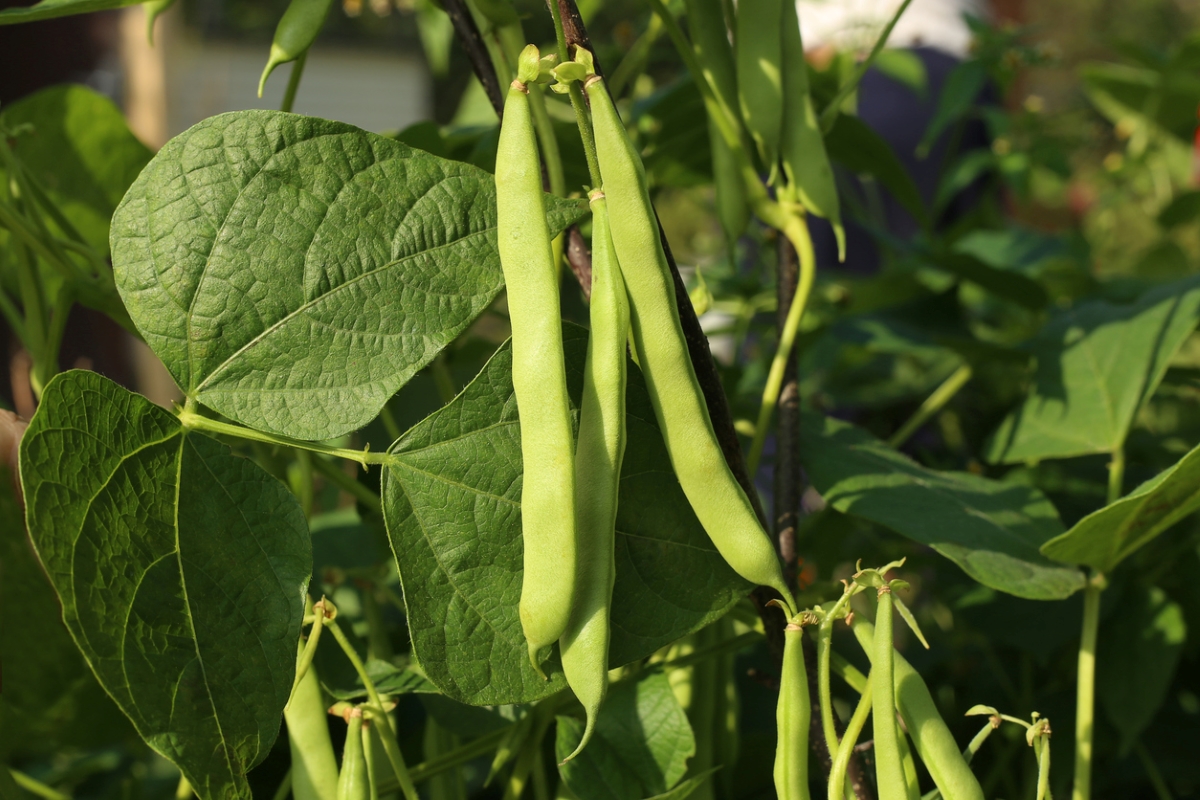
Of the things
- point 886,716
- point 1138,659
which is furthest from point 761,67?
point 1138,659

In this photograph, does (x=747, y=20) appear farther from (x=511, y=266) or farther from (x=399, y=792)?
(x=399, y=792)

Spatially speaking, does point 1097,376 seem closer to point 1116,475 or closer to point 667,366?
point 1116,475

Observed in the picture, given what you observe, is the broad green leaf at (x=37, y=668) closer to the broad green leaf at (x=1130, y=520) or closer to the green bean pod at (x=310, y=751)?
the green bean pod at (x=310, y=751)

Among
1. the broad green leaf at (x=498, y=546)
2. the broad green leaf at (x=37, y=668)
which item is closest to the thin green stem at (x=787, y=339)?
the broad green leaf at (x=498, y=546)

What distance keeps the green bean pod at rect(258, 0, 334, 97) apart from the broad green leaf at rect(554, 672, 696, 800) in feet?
1.31

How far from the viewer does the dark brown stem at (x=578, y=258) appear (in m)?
0.52

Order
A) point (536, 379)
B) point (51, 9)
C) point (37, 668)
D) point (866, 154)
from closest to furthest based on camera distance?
point (536, 379) → point (51, 9) → point (37, 668) → point (866, 154)

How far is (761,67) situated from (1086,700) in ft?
1.38

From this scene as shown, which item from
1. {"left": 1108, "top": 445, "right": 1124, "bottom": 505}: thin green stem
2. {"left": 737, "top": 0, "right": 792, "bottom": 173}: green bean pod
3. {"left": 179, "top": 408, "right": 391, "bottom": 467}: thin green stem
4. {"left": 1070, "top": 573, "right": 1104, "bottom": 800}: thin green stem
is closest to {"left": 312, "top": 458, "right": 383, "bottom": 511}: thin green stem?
{"left": 179, "top": 408, "right": 391, "bottom": 467}: thin green stem

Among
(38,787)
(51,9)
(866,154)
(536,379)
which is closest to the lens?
(536,379)

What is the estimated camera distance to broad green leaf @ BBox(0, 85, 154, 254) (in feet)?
2.50

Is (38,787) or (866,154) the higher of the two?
(866,154)

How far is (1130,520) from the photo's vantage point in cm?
56

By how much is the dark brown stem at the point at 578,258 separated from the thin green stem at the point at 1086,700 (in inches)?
14.4
